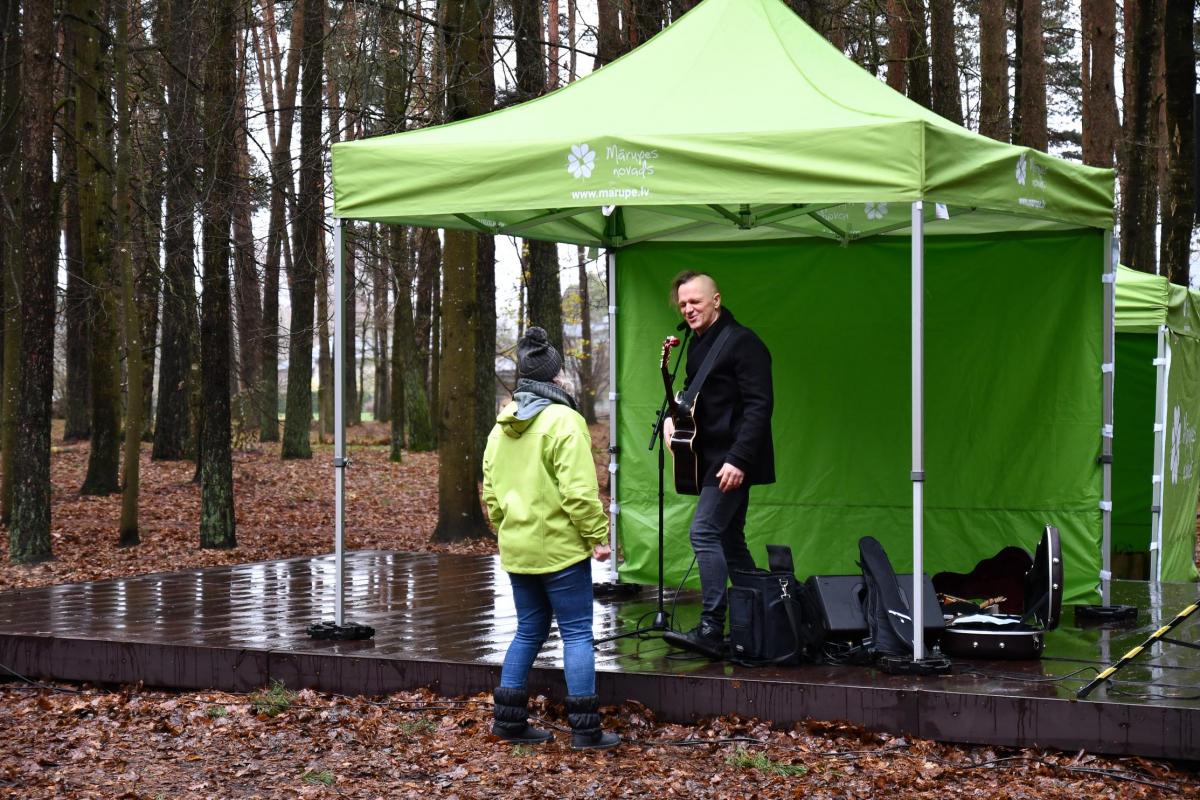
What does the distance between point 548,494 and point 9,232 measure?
10.9m

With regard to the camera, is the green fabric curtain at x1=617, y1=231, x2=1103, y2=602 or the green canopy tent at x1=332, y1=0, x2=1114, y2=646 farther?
the green fabric curtain at x1=617, y1=231, x2=1103, y2=602

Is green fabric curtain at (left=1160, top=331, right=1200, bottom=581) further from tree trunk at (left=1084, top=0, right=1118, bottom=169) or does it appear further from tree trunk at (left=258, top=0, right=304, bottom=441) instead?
tree trunk at (left=258, top=0, right=304, bottom=441)

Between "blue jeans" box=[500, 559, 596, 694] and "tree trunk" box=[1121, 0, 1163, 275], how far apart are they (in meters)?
11.9

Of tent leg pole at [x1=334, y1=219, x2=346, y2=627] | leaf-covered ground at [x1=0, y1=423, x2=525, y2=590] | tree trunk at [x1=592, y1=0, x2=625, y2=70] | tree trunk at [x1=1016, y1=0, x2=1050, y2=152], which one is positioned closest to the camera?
tent leg pole at [x1=334, y1=219, x2=346, y2=627]

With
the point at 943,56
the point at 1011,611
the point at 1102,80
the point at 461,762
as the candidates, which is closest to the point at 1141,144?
the point at 1102,80

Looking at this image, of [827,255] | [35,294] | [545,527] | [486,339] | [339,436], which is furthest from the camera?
[486,339]

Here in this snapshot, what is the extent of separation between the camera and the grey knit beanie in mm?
5074

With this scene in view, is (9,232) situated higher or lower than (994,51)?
lower

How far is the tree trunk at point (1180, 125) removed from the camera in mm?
12633

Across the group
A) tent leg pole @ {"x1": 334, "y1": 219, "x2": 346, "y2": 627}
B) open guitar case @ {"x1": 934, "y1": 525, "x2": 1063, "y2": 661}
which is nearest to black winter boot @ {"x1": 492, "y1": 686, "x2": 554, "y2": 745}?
tent leg pole @ {"x1": 334, "y1": 219, "x2": 346, "y2": 627}

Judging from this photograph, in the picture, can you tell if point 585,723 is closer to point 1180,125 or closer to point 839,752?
point 839,752

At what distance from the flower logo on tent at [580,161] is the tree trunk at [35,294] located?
22.3 ft

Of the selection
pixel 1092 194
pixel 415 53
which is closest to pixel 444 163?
pixel 1092 194

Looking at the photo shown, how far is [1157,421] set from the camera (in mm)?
9227
